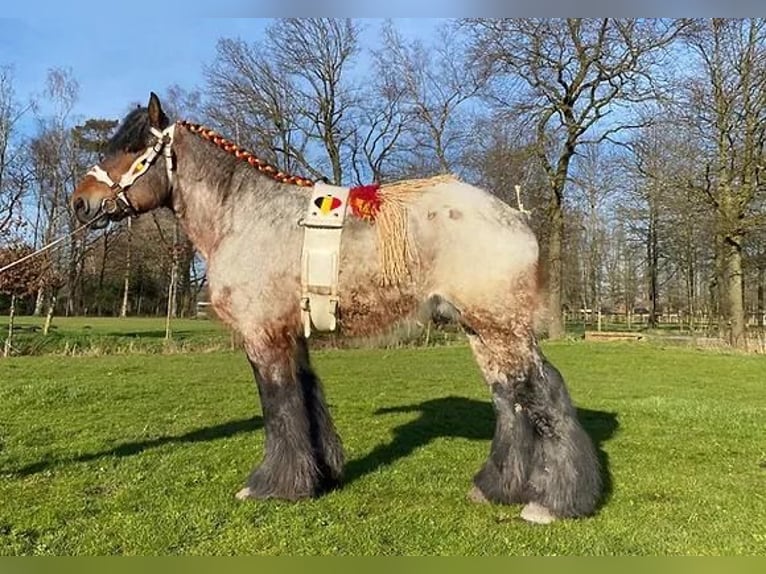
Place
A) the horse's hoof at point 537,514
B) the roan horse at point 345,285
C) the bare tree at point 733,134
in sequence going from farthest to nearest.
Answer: the bare tree at point 733,134, the roan horse at point 345,285, the horse's hoof at point 537,514

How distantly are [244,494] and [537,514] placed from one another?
214 cm

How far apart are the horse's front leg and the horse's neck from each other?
89 centimetres

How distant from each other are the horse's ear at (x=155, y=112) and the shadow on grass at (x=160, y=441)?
320 centimetres

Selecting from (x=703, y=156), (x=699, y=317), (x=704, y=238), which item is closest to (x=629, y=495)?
(x=703, y=156)

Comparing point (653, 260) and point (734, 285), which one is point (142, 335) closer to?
point (734, 285)

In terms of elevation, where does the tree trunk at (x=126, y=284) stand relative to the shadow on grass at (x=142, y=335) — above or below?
above

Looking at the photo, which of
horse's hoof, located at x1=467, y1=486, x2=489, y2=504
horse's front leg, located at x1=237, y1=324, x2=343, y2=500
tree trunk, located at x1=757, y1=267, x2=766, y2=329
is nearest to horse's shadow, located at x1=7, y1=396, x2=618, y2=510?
horse's front leg, located at x1=237, y1=324, x2=343, y2=500

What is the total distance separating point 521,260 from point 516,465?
1.53m

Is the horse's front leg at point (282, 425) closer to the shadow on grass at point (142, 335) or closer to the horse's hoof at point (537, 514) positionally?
the horse's hoof at point (537, 514)

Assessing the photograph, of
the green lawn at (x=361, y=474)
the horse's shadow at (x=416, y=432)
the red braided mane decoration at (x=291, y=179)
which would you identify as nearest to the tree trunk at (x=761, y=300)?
the green lawn at (x=361, y=474)

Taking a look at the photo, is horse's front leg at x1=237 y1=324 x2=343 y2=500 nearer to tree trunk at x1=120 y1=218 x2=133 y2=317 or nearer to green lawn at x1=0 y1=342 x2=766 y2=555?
green lawn at x1=0 y1=342 x2=766 y2=555

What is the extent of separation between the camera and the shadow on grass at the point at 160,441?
231 inches

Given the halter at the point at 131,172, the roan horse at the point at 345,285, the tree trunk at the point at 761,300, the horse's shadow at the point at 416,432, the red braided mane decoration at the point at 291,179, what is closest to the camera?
the roan horse at the point at 345,285

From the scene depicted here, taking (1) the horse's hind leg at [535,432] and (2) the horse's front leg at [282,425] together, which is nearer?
(1) the horse's hind leg at [535,432]
